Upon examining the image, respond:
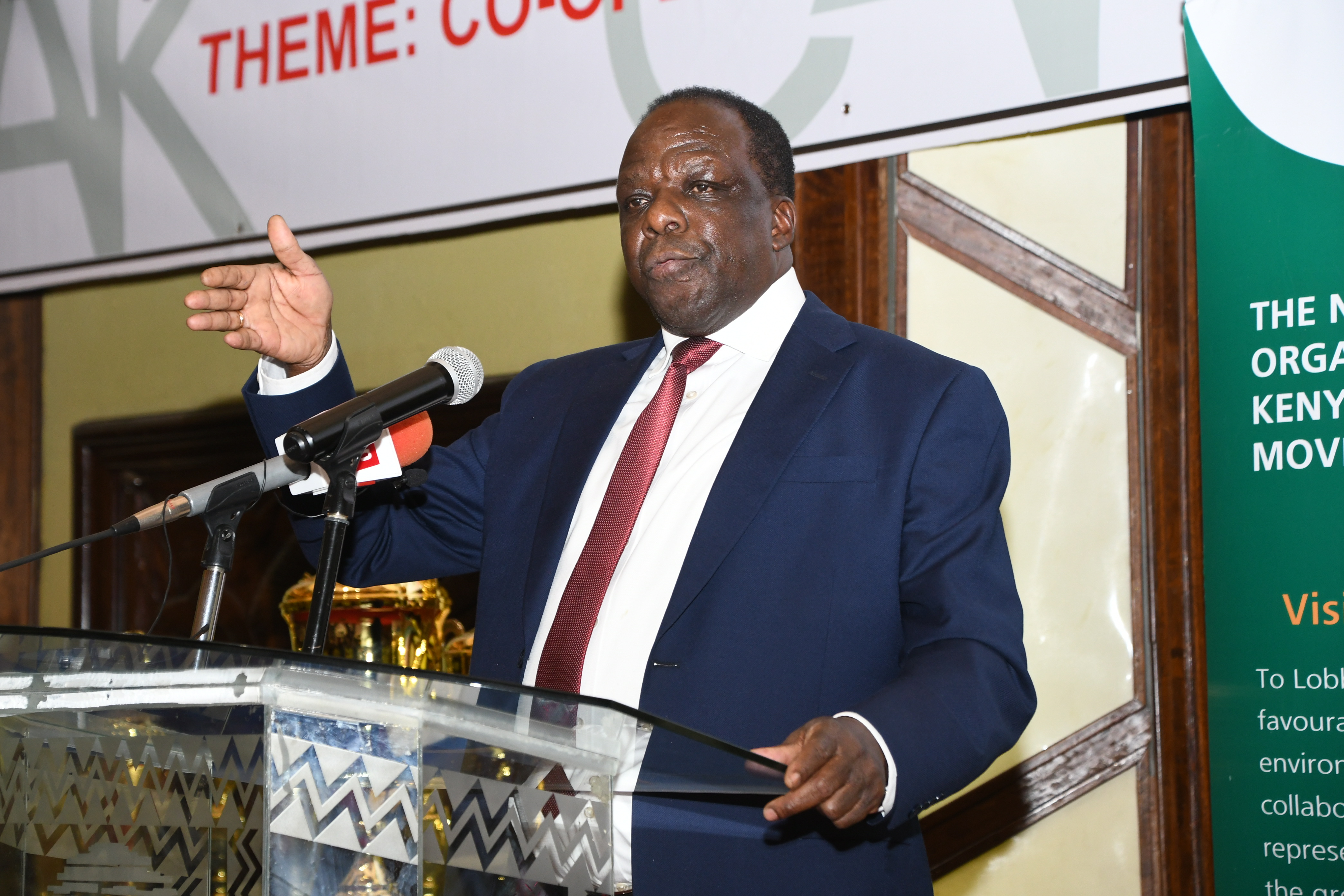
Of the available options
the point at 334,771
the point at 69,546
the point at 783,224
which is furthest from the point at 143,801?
the point at 783,224

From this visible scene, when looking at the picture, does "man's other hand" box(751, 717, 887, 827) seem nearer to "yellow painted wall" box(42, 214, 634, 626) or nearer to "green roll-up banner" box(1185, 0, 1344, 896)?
"green roll-up banner" box(1185, 0, 1344, 896)

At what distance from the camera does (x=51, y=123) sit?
10.9ft

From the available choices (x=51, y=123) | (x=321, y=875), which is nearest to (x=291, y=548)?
Answer: (x=51, y=123)

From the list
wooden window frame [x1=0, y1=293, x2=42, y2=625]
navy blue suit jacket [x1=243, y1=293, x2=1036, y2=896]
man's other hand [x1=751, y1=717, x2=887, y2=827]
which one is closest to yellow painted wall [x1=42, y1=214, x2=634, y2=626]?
wooden window frame [x1=0, y1=293, x2=42, y2=625]

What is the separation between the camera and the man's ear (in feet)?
6.01

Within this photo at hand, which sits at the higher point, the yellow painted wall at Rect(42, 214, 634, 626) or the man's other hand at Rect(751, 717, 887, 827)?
the yellow painted wall at Rect(42, 214, 634, 626)

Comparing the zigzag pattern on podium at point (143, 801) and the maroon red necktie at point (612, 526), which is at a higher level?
the maroon red necktie at point (612, 526)

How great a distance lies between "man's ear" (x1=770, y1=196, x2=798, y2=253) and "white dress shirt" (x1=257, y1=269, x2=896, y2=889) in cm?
5

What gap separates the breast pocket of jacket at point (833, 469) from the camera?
4.97 feet

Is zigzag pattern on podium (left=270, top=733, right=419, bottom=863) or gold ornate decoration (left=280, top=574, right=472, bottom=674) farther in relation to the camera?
gold ornate decoration (left=280, top=574, right=472, bottom=674)

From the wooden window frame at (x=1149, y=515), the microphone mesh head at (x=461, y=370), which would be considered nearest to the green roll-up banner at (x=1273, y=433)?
the wooden window frame at (x=1149, y=515)

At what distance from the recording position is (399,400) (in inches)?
52.8

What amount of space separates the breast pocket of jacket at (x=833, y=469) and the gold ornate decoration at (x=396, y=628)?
1.48 m

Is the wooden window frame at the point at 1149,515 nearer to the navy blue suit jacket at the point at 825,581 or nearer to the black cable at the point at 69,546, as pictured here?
the navy blue suit jacket at the point at 825,581
